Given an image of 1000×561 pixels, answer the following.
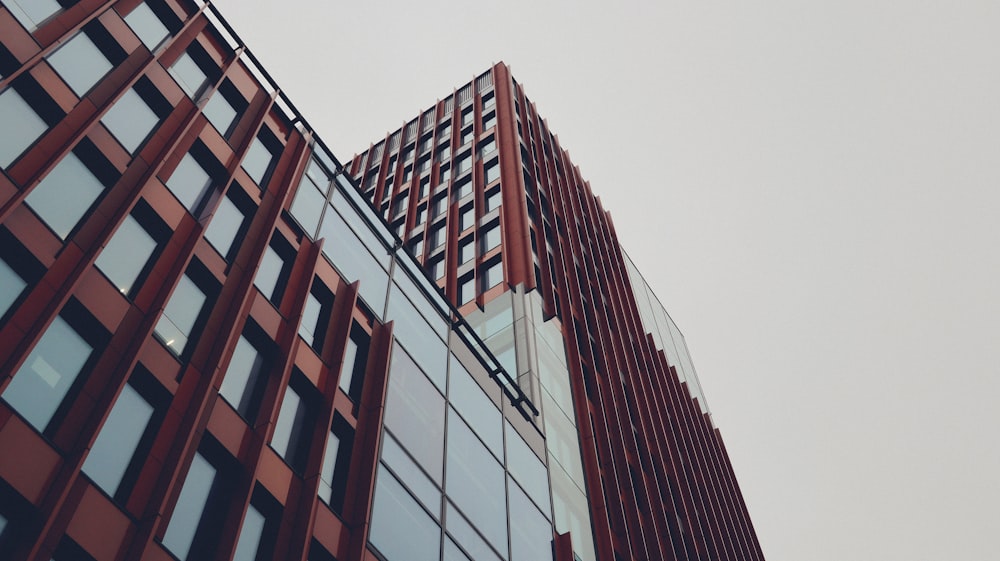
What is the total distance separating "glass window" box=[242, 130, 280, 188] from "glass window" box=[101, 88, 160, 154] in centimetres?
300

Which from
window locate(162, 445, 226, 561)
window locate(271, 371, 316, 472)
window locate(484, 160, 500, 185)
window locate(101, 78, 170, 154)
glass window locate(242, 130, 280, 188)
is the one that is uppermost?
window locate(484, 160, 500, 185)

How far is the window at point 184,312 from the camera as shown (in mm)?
14930

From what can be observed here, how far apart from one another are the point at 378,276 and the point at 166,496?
470 inches

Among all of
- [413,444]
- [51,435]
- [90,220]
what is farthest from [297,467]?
[90,220]

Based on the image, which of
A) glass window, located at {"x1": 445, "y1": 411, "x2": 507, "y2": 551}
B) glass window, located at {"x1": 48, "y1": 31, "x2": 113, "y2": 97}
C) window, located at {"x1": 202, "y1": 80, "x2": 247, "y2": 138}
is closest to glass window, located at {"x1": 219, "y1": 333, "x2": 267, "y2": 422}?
glass window, located at {"x1": 445, "y1": 411, "x2": 507, "y2": 551}

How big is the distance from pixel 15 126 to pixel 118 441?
6.34 meters

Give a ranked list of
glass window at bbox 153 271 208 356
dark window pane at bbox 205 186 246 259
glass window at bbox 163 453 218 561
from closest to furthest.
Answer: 1. glass window at bbox 163 453 218 561
2. glass window at bbox 153 271 208 356
3. dark window pane at bbox 205 186 246 259

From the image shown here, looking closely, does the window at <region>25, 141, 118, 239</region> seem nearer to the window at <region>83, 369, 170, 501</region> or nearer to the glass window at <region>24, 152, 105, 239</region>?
the glass window at <region>24, 152, 105, 239</region>

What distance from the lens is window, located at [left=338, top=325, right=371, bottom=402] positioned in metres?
19.5

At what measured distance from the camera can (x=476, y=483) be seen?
21.4m

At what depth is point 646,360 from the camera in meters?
51.7

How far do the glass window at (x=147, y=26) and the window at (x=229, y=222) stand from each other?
4.37 m

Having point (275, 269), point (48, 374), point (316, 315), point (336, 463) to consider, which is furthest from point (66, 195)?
point (336, 463)

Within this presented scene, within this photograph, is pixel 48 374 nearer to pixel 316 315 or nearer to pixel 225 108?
pixel 316 315
